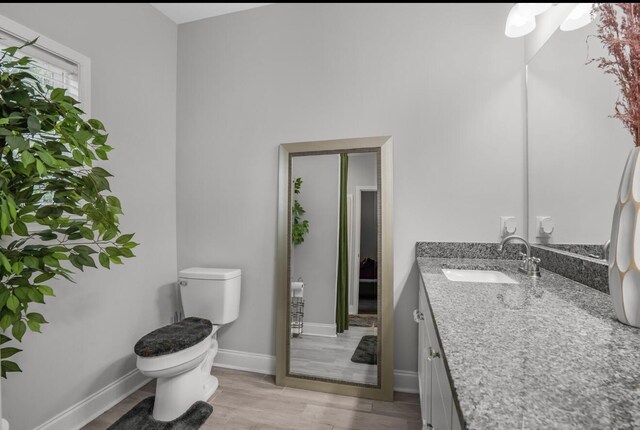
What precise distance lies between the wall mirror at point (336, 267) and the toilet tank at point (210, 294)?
13.6 inches

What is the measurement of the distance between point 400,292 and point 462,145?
104cm

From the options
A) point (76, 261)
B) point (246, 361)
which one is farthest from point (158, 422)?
point (76, 261)

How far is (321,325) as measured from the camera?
2.16m

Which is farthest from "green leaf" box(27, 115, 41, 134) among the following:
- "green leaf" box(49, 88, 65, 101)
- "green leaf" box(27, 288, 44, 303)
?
"green leaf" box(27, 288, 44, 303)

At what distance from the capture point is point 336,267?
2.13 m

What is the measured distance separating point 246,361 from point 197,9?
2.71m

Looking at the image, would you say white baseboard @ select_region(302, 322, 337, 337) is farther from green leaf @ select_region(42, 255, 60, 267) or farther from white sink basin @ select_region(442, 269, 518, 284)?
green leaf @ select_region(42, 255, 60, 267)

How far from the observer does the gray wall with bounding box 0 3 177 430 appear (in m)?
1.59

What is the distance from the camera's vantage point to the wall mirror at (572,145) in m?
1.18

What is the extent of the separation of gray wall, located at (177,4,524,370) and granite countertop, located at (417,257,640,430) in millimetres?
996

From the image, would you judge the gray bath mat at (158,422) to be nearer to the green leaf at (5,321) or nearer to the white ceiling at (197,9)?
the green leaf at (5,321)

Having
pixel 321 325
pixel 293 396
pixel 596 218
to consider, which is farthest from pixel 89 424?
pixel 596 218

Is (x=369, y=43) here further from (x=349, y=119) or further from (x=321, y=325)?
(x=321, y=325)

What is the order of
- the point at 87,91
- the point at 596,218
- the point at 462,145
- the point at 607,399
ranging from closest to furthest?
the point at 607,399, the point at 596,218, the point at 87,91, the point at 462,145
